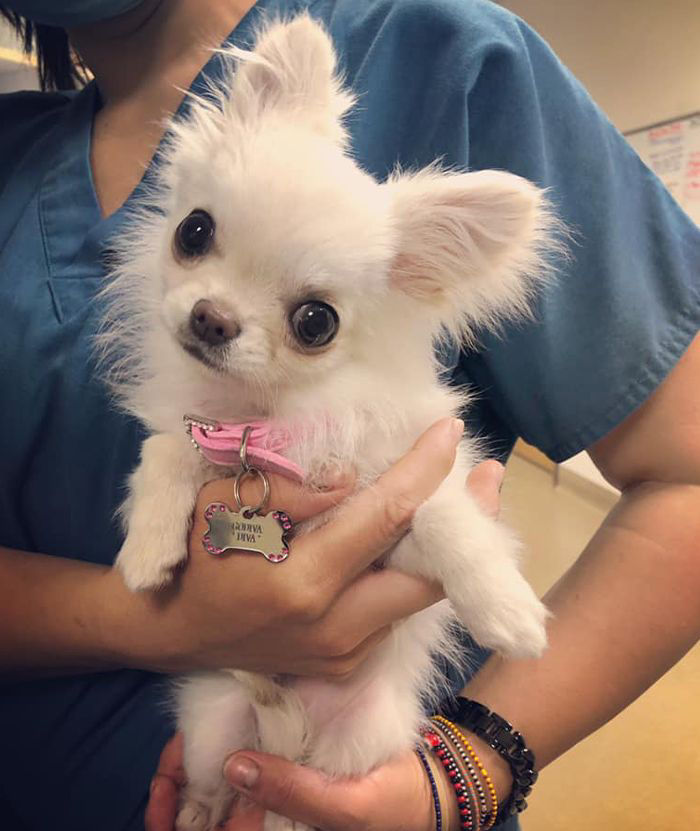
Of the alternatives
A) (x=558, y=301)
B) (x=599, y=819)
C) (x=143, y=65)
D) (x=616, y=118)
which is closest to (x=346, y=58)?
(x=143, y=65)

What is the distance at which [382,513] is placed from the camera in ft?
2.89

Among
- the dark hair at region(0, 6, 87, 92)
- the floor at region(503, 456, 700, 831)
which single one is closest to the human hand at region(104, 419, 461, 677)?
the dark hair at region(0, 6, 87, 92)

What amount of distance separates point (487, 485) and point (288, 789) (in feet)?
1.68

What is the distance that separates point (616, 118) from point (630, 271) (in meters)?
4.59

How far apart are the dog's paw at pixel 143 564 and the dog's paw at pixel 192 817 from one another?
16.2 inches

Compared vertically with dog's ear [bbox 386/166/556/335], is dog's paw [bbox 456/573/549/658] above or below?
below

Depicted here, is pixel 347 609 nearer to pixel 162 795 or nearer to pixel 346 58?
pixel 162 795

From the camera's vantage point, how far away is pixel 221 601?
895mm

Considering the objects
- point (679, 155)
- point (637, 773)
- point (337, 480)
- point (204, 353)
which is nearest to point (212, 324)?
point (204, 353)

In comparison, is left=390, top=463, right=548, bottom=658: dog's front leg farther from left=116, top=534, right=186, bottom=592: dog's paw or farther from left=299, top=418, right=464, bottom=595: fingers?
left=116, top=534, right=186, bottom=592: dog's paw

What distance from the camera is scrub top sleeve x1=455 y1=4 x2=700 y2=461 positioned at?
3.27ft

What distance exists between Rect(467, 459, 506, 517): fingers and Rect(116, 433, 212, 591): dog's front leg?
1.29 ft

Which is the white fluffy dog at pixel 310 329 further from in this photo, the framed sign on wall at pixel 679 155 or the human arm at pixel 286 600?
the framed sign on wall at pixel 679 155

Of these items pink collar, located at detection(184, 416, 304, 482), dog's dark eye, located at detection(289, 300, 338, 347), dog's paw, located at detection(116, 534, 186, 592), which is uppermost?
dog's dark eye, located at detection(289, 300, 338, 347)
